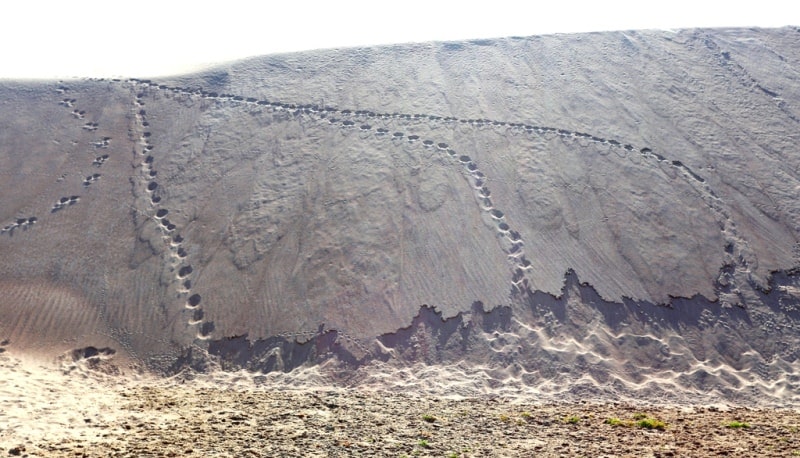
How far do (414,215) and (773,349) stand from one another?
11.3 meters

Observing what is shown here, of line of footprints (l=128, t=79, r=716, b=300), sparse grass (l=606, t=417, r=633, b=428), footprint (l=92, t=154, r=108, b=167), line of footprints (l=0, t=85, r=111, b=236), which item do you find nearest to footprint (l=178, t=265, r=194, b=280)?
line of footprints (l=0, t=85, r=111, b=236)

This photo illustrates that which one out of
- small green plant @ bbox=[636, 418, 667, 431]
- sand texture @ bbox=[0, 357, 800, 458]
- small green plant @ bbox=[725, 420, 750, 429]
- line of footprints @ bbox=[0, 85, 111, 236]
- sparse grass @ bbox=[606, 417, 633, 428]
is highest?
line of footprints @ bbox=[0, 85, 111, 236]

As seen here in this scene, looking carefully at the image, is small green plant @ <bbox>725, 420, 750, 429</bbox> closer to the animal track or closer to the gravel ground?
the gravel ground

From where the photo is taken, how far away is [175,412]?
13.4 metres

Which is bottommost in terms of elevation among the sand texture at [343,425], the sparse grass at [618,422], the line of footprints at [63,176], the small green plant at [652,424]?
the sand texture at [343,425]

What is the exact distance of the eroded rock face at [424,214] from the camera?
18000mm

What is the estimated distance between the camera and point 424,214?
2225 centimetres

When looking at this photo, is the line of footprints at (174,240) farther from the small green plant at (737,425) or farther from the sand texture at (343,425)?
the small green plant at (737,425)

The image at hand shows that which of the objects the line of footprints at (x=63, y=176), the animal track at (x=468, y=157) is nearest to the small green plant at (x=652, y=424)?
the animal track at (x=468, y=157)

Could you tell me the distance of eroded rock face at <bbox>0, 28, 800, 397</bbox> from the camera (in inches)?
709

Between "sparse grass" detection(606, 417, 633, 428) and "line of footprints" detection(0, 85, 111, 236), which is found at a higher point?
"line of footprints" detection(0, 85, 111, 236)

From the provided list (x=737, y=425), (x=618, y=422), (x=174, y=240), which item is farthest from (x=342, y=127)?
(x=737, y=425)

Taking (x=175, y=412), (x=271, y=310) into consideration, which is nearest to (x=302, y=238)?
(x=271, y=310)

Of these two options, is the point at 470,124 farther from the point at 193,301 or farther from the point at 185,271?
the point at 193,301
